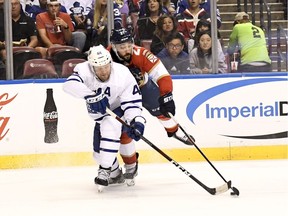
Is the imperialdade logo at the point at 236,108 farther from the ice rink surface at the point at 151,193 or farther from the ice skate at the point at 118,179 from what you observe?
the ice skate at the point at 118,179

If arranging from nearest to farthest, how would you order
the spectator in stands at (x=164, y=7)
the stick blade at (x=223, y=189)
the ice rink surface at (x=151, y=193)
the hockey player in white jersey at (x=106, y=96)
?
1. the ice rink surface at (x=151, y=193)
2. the stick blade at (x=223, y=189)
3. the hockey player in white jersey at (x=106, y=96)
4. the spectator in stands at (x=164, y=7)

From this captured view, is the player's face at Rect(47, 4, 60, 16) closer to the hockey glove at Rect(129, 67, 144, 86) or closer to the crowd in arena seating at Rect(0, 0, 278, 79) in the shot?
the crowd in arena seating at Rect(0, 0, 278, 79)

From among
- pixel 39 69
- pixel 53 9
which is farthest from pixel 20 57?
pixel 53 9

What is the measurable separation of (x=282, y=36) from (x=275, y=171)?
181cm

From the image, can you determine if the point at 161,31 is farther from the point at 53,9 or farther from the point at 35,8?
the point at 35,8

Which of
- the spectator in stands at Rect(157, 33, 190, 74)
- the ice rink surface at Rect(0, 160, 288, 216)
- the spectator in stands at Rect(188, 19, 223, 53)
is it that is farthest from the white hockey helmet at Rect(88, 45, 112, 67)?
the spectator in stands at Rect(188, 19, 223, 53)

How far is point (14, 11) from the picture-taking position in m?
7.75

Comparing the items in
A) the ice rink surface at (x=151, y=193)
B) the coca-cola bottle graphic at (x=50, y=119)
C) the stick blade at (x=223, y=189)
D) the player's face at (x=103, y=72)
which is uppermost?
the player's face at (x=103, y=72)

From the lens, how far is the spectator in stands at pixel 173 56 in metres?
7.99

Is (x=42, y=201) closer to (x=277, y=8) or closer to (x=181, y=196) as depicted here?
(x=181, y=196)

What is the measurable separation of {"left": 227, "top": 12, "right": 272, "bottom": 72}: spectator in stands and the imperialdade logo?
172mm

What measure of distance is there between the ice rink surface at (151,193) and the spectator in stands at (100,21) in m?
1.29

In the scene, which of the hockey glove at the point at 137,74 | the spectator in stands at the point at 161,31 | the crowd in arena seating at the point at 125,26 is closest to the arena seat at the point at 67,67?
the crowd in arena seating at the point at 125,26

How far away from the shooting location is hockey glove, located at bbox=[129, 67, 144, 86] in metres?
6.15
